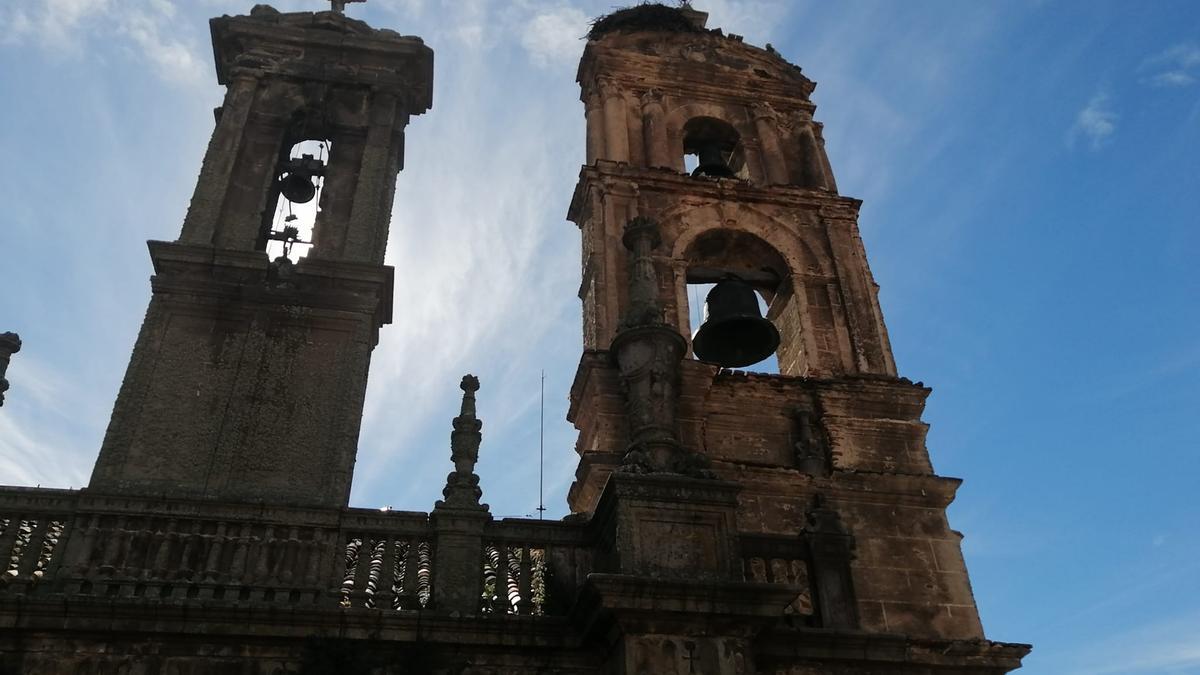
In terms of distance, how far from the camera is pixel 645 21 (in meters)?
16.7

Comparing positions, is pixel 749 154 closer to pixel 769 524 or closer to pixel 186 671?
pixel 769 524

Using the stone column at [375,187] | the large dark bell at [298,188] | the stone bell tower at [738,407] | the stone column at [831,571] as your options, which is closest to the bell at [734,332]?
the stone bell tower at [738,407]

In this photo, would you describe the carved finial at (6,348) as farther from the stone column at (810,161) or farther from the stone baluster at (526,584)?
the stone column at (810,161)

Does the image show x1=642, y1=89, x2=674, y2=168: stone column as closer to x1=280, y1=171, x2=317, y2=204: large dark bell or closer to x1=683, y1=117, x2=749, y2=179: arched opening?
x1=683, y1=117, x2=749, y2=179: arched opening

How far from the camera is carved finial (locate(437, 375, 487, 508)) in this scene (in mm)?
8266

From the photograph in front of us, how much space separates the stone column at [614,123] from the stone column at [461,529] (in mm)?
6282

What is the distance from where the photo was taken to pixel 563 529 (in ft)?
27.2

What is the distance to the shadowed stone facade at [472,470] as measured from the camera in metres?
7.05

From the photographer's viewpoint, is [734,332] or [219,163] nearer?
[734,332]

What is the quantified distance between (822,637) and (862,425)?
12.2 ft

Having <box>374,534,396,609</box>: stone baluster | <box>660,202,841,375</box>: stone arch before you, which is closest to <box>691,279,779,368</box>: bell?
<box>660,202,841,375</box>: stone arch

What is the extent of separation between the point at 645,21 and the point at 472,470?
1041 cm

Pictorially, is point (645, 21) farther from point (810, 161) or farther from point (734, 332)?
point (734, 332)

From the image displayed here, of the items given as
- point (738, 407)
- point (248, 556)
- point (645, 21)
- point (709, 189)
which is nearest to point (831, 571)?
point (738, 407)
